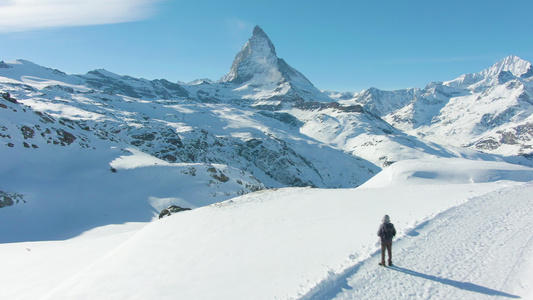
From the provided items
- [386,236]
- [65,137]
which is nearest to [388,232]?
[386,236]

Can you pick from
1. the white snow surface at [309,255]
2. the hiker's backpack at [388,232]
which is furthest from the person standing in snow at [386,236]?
the white snow surface at [309,255]

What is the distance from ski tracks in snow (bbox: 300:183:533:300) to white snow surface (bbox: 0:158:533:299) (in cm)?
4

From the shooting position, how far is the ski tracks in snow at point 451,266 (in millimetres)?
9227

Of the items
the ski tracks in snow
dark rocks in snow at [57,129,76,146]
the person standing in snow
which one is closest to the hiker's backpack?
the person standing in snow

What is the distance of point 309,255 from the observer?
1213cm

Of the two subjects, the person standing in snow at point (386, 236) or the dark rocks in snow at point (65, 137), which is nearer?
the person standing in snow at point (386, 236)

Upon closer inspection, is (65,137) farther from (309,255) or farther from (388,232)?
(388,232)

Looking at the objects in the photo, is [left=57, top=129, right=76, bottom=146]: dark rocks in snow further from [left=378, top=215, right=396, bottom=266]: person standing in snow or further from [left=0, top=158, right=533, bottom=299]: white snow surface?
[left=378, top=215, right=396, bottom=266]: person standing in snow

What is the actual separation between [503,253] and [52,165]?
45338 mm

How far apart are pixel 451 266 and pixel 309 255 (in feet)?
17.6

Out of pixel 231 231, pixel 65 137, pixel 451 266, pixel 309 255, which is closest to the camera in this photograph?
pixel 451 266

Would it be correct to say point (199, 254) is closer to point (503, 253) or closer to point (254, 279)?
point (254, 279)

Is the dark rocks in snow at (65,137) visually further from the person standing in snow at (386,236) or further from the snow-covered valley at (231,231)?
the person standing in snow at (386,236)

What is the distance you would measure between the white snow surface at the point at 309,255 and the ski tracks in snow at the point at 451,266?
0.04 metres
